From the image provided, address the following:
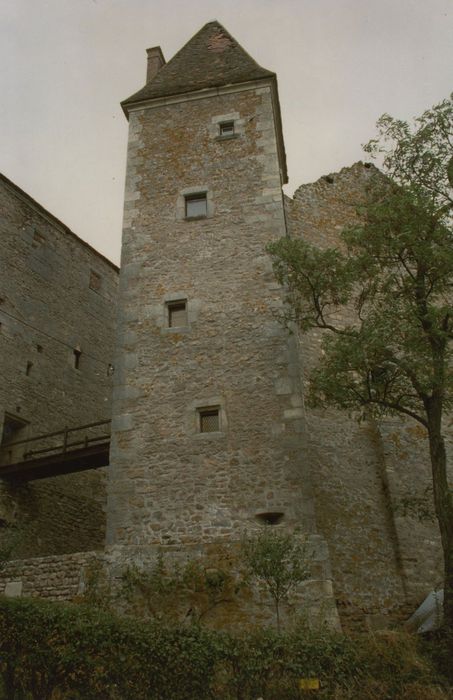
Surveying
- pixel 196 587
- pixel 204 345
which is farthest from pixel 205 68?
pixel 196 587

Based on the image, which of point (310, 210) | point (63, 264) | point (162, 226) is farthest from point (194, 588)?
point (63, 264)

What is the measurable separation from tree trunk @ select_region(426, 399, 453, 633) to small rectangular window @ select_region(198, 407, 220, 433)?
143 inches

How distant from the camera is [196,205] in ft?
47.6

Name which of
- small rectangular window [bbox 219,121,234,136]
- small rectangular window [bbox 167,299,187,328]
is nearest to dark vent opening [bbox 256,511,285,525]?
small rectangular window [bbox 167,299,187,328]

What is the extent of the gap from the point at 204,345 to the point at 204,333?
0.26 meters

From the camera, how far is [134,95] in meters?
16.6

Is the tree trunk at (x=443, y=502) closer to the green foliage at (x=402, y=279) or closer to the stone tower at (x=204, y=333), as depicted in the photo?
the green foliage at (x=402, y=279)

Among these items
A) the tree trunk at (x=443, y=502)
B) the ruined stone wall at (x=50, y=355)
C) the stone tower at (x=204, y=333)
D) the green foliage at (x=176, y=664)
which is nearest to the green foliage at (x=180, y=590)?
the stone tower at (x=204, y=333)

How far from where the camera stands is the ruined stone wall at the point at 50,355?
17500 mm

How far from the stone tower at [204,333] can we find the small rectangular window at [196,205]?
0.03 metres

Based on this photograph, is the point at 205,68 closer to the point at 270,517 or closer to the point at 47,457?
the point at 47,457

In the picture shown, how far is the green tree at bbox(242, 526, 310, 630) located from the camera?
920 cm

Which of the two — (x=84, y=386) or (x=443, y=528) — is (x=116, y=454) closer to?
(x=443, y=528)

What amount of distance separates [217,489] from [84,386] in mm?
10318
